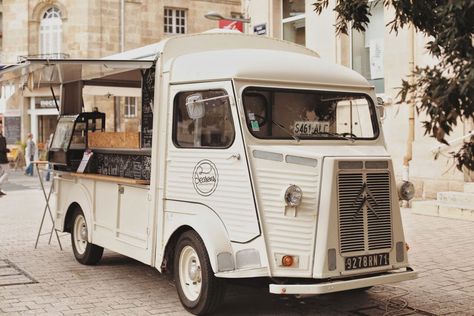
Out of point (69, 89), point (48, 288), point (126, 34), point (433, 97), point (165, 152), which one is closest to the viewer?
point (433, 97)

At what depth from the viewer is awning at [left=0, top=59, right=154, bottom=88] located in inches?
285

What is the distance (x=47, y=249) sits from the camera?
973 centimetres

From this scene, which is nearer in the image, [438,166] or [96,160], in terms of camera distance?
[96,160]

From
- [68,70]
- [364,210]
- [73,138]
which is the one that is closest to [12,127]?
[73,138]

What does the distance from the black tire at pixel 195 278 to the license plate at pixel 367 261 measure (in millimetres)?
1171

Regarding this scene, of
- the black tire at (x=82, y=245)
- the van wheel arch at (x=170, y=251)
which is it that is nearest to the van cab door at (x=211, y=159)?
the van wheel arch at (x=170, y=251)

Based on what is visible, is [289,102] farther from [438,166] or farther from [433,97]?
[438,166]

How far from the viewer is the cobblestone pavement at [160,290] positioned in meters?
6.41

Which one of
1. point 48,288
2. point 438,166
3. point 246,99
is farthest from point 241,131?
point 438,166

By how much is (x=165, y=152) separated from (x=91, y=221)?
2.09 metres

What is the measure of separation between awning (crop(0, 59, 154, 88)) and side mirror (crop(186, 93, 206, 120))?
804 mm

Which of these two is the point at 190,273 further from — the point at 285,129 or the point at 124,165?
the point at 124,165

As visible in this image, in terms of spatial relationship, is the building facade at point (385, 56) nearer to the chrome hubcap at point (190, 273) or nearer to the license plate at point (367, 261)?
the license plate at point (367, 261)

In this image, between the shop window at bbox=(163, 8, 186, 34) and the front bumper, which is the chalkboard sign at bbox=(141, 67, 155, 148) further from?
the shop window at bbox=(163, 8, 186, 34)
